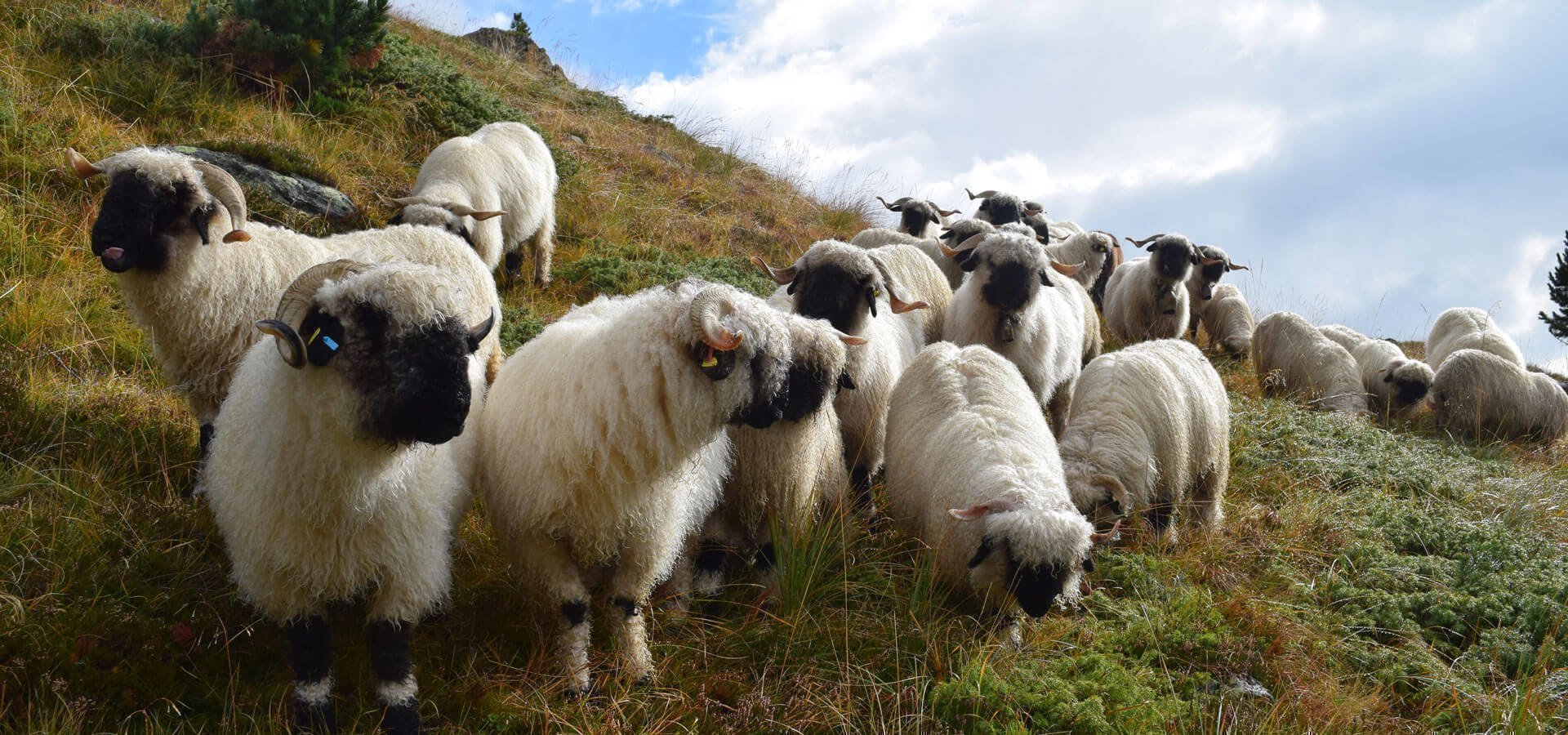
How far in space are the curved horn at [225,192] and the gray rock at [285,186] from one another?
10.1 feet

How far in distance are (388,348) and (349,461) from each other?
59 centimetres

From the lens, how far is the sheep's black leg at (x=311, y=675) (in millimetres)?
3688

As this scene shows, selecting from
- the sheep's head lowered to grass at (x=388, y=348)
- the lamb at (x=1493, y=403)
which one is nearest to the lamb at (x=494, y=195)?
the sheep's head lowered to grass at (x=388, y=348)

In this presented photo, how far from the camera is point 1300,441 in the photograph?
8953 mm

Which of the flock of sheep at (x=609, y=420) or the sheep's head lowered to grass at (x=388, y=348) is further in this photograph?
the flock of sheep at (x=609, y=420)

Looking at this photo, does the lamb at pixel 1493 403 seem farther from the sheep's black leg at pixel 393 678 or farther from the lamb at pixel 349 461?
the sheep's black leg at pixel 393 678

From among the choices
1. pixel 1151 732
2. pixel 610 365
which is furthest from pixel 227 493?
pixel 1151 732

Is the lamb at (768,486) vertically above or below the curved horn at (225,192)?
below

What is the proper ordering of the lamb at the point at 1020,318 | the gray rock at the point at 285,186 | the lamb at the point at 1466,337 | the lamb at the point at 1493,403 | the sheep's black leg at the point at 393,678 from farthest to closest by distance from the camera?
the lamb at the point at 1466,337 → the lamb at the point at 1493,403 → the gray rock at the point at 285,186 → the lamb at the point at 1020,318 → the sheep's black leg at the point at 393,678

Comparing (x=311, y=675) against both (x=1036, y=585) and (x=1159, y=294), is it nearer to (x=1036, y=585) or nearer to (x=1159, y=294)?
(x=1036, y=585)

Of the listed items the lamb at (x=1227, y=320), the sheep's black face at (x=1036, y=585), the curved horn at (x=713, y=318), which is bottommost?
the sheep's black face at (x=1036, y=585)

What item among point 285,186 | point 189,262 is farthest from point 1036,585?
point 285,186

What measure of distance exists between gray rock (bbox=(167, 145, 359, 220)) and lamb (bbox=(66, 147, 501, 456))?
2.73 m

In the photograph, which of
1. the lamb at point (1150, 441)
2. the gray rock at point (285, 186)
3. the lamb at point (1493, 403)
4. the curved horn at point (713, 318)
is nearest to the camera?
the curved horn at point (713, 318)
